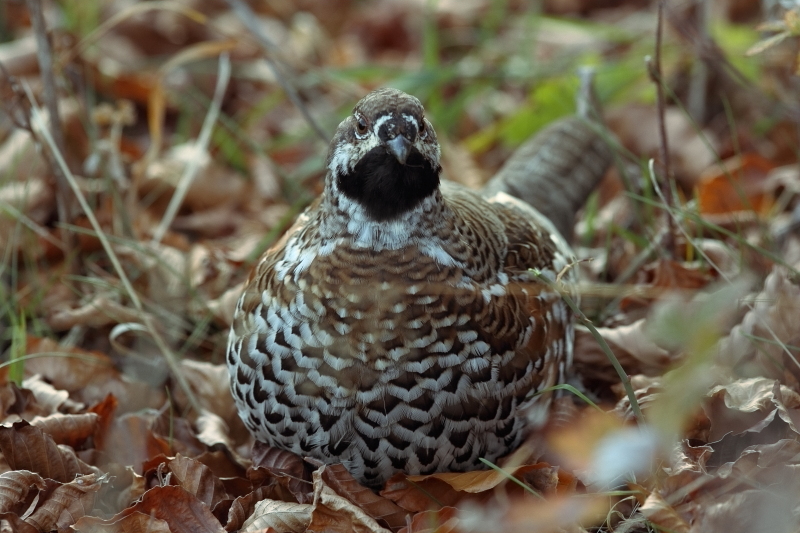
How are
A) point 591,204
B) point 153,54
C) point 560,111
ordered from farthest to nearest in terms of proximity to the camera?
point 153,54 < point 560,111 < point 591,204

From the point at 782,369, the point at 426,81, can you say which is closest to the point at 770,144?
the point at 426,81

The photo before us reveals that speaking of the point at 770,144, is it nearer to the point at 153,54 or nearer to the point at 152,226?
the point at 152,226

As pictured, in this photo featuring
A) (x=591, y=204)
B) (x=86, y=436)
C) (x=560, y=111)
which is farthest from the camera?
(x=560, y=111)

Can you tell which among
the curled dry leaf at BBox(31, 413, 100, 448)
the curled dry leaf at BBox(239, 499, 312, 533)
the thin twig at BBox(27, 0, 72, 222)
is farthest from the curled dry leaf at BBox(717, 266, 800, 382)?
the thin twig at BBox(27, 0, 72, 222)

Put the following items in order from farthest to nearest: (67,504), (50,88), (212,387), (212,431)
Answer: (50,88), (212,387), (212,431), (67,504)

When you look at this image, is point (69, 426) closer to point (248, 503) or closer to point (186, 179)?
point (248, 503)

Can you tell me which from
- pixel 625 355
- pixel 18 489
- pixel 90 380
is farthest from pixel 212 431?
pixel 625 355

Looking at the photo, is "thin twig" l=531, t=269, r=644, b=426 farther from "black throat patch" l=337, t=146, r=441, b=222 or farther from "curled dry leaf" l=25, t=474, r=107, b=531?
"curled dry leaf" l=25, t=474, r=107, b=531

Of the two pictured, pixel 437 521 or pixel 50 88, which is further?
pixel 50 88
